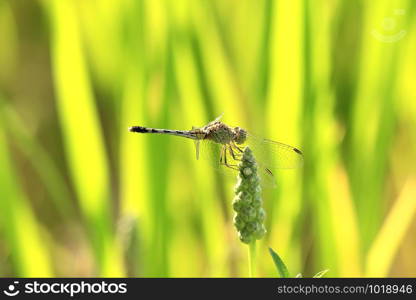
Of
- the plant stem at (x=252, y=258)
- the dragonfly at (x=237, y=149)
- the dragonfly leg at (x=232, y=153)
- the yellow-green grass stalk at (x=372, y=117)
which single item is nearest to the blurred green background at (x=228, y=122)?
the yellow-green grass stalk at (x=372, y=117)

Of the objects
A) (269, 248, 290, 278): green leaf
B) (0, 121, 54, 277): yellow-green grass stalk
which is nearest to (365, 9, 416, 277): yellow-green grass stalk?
(269, 248, 290, 278): green leaf

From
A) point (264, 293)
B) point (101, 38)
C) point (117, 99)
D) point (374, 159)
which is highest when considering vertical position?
point (101, 38)

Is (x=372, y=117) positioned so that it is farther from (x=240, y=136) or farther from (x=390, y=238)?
(x=240, y=136)

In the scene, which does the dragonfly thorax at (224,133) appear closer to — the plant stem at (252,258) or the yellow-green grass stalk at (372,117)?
the plant stem at (252,258)

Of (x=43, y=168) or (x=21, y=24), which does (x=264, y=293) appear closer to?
(x=43, y=168)

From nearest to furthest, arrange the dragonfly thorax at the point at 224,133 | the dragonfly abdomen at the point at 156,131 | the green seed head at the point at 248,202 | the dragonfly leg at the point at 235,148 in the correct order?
the green seed head at the point at 248,202 → the dragonfly leg at the point at 235,148 → the dragonfly thorax at the point at 224,133 → the dragonfly abdomen at the point at 156,131

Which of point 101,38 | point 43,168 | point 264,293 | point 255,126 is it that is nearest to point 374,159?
point 255,126

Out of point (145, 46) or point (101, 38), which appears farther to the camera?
point (101, 38)
